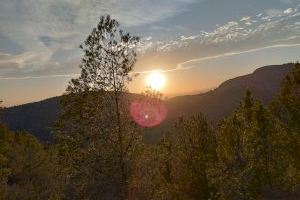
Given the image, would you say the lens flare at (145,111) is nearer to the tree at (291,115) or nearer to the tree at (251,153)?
the tree at (251,153)

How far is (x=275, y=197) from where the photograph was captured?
3919 cm

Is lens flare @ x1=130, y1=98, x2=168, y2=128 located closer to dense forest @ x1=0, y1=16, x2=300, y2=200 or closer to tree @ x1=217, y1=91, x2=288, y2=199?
dense forest @ x1=0, y1=16, x2=300, y2=200

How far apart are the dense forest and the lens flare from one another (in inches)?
5.5

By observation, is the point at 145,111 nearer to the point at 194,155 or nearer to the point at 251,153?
the point at 251,153

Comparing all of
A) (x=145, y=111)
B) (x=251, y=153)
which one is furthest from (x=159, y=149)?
(x=251, y=153)

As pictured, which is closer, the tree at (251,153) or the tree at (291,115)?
the tree at (251,153)

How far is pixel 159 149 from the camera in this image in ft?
89.8

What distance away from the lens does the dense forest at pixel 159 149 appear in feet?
82.6

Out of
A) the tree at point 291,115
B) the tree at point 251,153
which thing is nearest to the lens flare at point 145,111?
the tree at point 251,153

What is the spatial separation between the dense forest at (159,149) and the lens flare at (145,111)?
0.14 meters

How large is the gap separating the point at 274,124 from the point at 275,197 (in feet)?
24.1

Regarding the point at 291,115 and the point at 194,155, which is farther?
the point at 194,155

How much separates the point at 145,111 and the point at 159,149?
3.12 meters

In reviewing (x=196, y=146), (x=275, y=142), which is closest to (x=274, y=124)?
(x=275, y=142)
